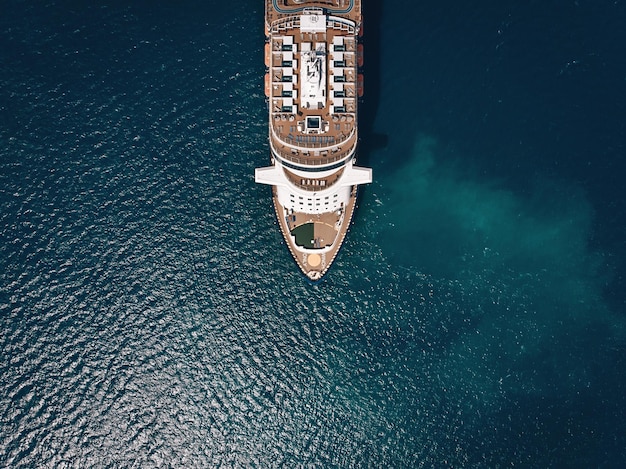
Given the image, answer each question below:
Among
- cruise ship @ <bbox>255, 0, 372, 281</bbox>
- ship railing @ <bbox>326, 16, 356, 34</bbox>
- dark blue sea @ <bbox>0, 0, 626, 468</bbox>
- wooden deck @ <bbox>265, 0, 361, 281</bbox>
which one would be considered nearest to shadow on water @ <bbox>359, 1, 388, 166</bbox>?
dark blue sea @ <bbox>0, 0, 626, 468</bbox>

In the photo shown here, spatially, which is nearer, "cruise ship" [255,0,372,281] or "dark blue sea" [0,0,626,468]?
"dark blue sea" [0,0,626,468]

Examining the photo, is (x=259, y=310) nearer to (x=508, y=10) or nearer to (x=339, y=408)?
(x=339, y=408)

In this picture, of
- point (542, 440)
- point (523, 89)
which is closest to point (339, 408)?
point (542, 440)

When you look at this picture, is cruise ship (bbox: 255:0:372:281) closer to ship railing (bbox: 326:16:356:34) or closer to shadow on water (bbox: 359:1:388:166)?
ship railing (bbox: 326:16:356:34)

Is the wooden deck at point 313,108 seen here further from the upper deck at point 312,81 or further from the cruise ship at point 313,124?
the cruise ship at point 313,124

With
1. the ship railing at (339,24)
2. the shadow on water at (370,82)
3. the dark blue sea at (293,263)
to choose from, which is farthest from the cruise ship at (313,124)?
the shadow on water at (370,82)

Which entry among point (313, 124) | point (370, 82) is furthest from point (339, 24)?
point (313, 124)

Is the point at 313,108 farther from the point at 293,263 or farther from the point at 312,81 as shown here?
the point at 293,263
